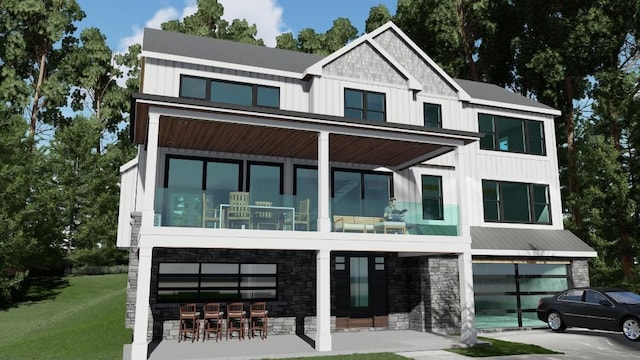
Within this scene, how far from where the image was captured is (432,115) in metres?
19.7

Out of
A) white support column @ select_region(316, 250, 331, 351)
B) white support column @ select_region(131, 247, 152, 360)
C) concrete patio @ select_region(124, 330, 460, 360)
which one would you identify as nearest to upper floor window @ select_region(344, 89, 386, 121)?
white support column @ select_region(316, 250, 331, 351)

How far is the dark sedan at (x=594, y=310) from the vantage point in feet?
48.6

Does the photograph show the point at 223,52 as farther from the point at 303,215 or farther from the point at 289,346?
the point at 289,346

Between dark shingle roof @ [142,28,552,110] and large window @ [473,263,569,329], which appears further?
large window @ [473,263,569,329]

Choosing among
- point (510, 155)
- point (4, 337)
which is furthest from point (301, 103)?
point (4, 337)

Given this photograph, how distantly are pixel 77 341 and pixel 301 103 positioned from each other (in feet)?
34.0

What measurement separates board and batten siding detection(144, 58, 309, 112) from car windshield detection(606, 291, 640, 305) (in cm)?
1169

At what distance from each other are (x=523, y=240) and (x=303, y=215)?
9.44 m

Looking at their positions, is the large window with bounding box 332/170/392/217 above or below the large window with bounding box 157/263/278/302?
above

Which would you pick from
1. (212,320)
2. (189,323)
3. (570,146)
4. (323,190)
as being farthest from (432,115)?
(570,146)

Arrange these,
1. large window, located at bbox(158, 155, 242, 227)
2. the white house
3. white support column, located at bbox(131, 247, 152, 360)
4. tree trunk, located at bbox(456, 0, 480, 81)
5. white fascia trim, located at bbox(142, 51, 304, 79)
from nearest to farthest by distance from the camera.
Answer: white support column, located at bbox(131, 247, 152, 360) → the white house → large window, located at bbox(158, 155, 242, 227) → white fascia trim, located at bbox(142, 51, 304, 79) → tree trunk, located at bbox(456, 0, 480, 81)

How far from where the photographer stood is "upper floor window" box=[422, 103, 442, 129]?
19.6 meters

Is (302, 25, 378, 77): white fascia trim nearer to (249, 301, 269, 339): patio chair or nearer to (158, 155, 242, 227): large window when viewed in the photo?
(158, 155, 242, 227): large window

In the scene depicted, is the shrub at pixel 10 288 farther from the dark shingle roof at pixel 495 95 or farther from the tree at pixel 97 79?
the dark shingle roof at pixel 495 95
